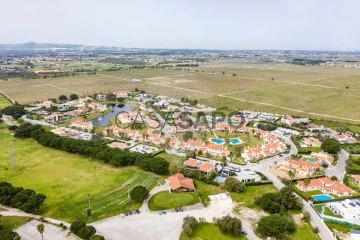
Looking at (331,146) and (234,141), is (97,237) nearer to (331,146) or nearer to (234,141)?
(234,141)

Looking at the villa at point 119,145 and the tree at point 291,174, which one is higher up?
the tree at point 291,174

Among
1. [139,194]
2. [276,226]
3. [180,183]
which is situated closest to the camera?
[276,226]

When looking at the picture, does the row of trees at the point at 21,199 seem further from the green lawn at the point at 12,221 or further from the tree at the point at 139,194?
the tree at the point at 139,194

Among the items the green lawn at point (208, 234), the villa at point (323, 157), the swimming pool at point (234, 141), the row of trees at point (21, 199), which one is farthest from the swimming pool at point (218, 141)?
the row of trees at point (21, 199)

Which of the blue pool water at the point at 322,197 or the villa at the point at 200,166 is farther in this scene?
the villa at the point at 200,166

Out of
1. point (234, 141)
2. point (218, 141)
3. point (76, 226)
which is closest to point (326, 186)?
point (234, 141)

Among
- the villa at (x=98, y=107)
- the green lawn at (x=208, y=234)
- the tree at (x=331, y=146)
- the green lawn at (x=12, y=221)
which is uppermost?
the tree at (x=331, y=146)
